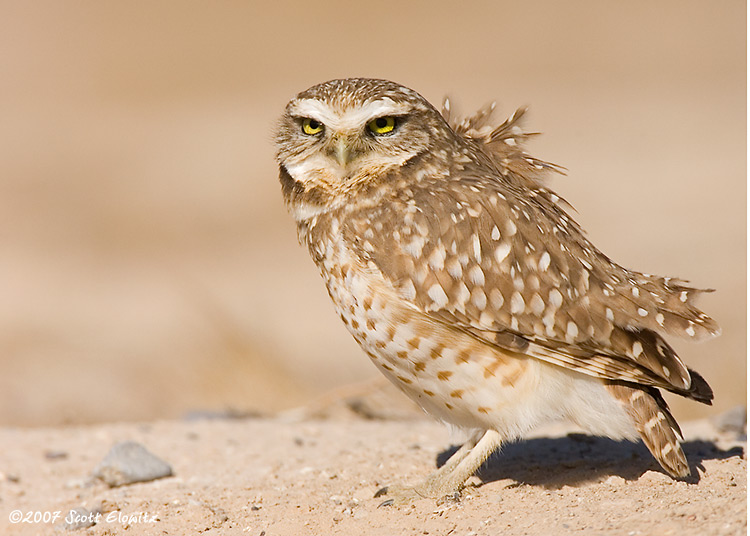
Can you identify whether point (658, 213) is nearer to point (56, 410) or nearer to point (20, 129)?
point (56, 410)

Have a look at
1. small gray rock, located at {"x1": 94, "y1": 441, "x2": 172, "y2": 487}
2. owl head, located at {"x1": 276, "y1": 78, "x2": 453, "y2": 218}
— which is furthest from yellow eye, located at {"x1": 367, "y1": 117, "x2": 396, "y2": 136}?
small gray rock, located at {"x1": 94, "y1": 441, "x2": 172, "y2": 487}

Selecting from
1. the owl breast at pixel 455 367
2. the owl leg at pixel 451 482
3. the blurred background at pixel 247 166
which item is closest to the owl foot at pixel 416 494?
the owl leg at pixel 451 482

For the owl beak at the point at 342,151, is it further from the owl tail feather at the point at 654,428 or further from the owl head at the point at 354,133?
the owl tail feather at the point at 654,428

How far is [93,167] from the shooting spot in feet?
70.4

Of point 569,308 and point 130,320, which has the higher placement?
point 569,308

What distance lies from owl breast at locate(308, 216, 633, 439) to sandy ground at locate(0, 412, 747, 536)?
397 mm

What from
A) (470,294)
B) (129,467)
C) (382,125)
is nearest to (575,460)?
(470,294)

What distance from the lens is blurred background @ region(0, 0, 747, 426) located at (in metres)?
10.1

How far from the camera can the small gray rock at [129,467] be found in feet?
20.3

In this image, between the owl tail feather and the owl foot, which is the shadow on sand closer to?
the owl tail feather

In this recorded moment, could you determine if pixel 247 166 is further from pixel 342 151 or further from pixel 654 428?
pixel 654 428

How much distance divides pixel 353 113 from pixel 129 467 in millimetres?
2641

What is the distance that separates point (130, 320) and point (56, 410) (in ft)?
17.1

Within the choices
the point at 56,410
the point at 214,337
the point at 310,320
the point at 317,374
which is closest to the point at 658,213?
the point at 310,320
